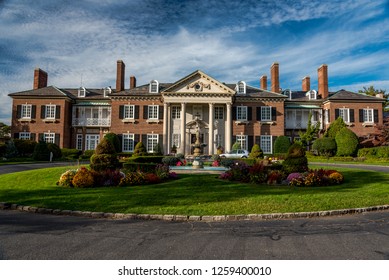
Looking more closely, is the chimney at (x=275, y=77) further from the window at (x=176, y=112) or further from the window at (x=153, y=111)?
the window at (x=153, y=111)

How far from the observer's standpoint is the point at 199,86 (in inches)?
1385

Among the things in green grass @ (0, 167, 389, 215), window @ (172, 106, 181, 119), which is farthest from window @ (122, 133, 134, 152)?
green grass @ (0, 167, 389, 215)

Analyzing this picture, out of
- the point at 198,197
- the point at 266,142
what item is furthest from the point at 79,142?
the point at 198,197

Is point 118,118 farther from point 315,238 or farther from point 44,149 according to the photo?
point 315,238

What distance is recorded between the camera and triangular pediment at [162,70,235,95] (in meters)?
34.8

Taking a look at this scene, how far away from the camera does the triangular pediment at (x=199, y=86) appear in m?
34.8

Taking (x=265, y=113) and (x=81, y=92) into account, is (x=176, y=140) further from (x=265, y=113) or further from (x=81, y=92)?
(x=81, y=92)

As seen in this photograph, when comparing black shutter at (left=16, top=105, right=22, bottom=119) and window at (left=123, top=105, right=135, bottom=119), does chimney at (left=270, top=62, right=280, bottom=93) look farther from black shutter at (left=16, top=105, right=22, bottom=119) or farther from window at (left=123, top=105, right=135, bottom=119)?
black shutter at (left=16, top=105, right=22, bottom=119)

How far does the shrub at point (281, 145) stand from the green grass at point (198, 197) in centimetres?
2080

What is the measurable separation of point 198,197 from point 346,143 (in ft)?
89.2

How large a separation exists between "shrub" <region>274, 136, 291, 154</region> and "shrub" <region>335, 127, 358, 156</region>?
18.7 ft

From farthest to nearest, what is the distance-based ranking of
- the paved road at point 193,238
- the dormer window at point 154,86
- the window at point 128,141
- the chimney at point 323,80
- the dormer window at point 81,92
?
the dormer window at point 81,92 → the chimney at point 323,80 → the dormer window at point 154,86 → the window at point 128,141 → the paved road at point 193,238

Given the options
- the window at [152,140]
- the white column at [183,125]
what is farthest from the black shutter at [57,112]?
the white column at [183,125]
